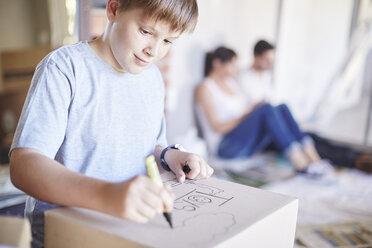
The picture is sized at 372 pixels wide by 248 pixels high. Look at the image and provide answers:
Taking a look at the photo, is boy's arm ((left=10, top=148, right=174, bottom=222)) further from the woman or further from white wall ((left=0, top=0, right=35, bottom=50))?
white wall ((left=0, top=0, right=35, bottom=50))

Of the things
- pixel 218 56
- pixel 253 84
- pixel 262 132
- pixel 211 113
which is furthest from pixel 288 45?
pixel 211 113

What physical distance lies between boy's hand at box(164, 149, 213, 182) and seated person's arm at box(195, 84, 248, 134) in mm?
1943

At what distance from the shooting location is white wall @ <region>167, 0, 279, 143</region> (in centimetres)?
271

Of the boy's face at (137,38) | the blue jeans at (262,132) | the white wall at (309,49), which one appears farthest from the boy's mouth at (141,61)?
the white wall at (309,49)

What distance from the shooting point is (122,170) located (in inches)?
33.2

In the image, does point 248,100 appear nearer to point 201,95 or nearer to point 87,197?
point 201,95

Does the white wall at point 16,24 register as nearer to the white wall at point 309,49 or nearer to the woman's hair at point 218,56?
the woman's hair at point 218,56

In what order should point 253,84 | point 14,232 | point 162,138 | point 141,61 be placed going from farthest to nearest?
point 253,84 < point 162,138 < point 141,61 < point 14,232

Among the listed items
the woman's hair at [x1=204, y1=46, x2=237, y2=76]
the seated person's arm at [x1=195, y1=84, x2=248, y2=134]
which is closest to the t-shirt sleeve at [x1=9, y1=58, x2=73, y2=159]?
the seated person's arm at [x1=195, y1=84, x2=248, y2=134]

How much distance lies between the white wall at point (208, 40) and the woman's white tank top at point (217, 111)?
0.09 meters

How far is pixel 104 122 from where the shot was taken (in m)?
0.80

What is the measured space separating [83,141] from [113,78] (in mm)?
148

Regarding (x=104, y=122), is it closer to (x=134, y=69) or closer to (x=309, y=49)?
(x=134, y=69)

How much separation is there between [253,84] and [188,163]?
235 cm
